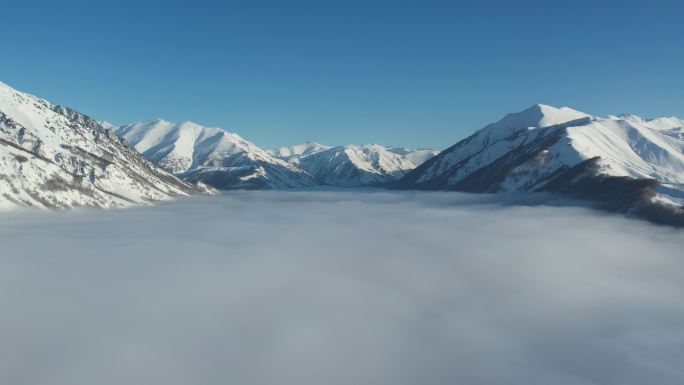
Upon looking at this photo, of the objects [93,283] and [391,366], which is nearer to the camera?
[391,366]

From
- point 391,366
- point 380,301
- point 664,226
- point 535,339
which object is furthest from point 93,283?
point 664,226

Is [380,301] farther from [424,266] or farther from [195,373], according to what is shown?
[195,373]

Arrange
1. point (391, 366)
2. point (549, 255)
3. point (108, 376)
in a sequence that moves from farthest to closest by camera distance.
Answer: point (549, 255), point (391, 366), point (108, 376)

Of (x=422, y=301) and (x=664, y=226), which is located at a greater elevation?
(x=664, y=226)

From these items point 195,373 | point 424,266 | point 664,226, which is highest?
point 664,226

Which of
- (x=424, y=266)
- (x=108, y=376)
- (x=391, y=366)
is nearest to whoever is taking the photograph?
(x=108, y=376)

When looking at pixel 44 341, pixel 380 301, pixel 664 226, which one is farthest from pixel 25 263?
pixel 664 226
